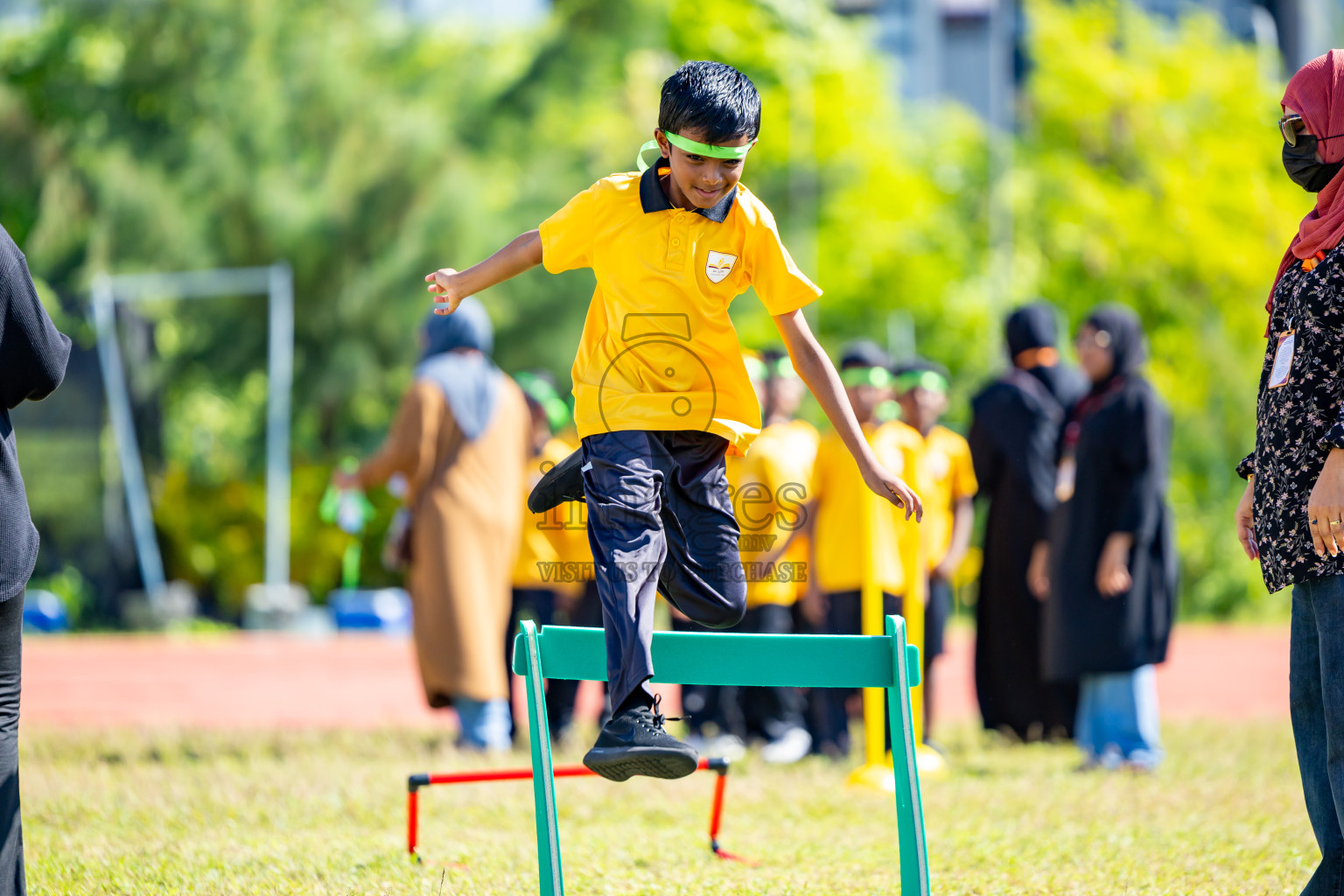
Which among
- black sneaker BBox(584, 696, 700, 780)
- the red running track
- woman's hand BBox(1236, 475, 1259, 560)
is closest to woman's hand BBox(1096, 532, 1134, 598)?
the red running track

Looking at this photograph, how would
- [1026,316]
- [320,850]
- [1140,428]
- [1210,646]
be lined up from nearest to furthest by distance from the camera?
[320,850]
[1140,428]
[1026,316]
[1210,646]

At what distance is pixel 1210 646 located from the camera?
15.5 metres

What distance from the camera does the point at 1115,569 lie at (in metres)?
7.04

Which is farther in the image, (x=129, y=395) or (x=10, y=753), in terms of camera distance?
(x=129, y=395)

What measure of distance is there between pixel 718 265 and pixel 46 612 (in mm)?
14599

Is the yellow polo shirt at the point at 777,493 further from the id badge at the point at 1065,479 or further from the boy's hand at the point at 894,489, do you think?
the boy's hand at the point at 894,489

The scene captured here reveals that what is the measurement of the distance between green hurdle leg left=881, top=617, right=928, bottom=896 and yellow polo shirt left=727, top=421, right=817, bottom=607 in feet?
10.2

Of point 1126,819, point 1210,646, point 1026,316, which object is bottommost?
point 1210,646

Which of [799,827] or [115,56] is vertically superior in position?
[115,56]

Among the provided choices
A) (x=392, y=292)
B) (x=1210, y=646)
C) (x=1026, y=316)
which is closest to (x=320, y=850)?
(x=1026, y=316)

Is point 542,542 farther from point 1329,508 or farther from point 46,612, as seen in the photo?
point 46,612

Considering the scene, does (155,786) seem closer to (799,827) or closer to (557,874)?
(799,827)

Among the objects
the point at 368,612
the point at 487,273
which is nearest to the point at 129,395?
the point at 368,612

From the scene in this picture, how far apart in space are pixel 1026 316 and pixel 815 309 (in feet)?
64.0
